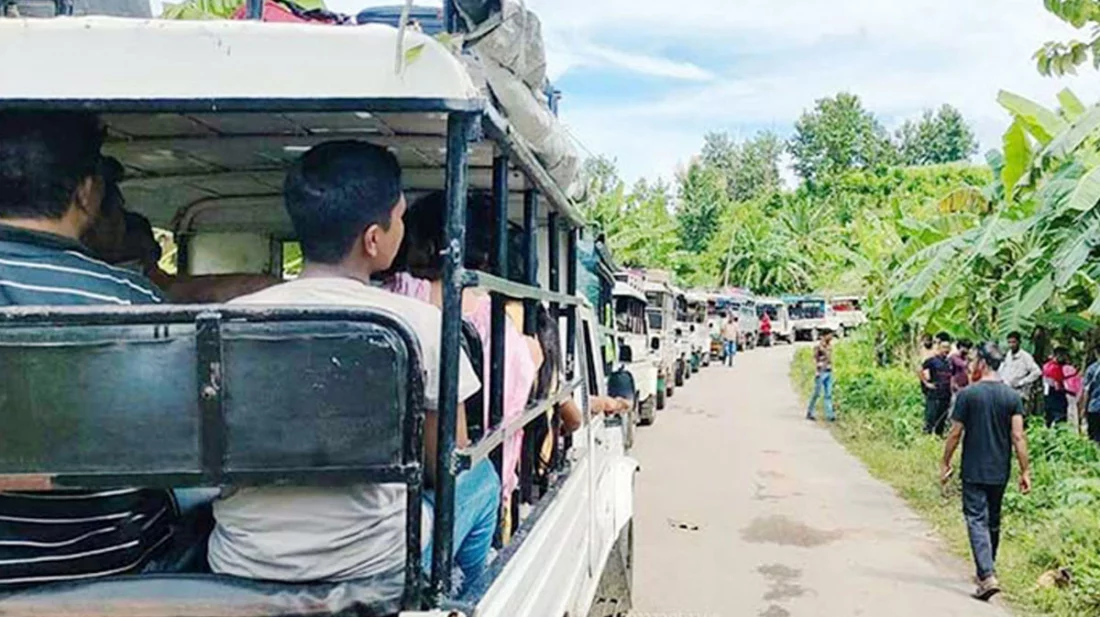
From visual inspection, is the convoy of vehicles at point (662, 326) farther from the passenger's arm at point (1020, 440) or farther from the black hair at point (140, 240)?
the black hair at point (140, 240)

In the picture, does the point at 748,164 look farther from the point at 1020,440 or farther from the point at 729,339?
the point at 1020,440

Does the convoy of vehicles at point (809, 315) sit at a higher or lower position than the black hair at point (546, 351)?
higher

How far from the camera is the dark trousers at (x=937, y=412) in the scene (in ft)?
49.1

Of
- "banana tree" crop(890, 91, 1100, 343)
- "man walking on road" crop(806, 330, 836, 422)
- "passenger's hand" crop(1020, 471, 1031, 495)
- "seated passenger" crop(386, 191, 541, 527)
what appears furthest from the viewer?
"man walking on road" crop(806, 330, 836, 422)

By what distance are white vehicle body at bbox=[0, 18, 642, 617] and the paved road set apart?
3.34m

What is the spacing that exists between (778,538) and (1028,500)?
208cm

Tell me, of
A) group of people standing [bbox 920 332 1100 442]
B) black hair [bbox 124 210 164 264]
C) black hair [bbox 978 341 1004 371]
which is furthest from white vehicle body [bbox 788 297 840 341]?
black hair [bbox 124 210 164 264]

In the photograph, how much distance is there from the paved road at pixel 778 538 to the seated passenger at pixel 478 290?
390cm

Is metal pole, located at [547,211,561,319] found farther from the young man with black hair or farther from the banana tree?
the young man with black hair

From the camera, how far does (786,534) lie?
10242 mm

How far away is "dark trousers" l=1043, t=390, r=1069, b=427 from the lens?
14.5 m

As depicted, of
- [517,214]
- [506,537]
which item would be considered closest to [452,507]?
[506,537]

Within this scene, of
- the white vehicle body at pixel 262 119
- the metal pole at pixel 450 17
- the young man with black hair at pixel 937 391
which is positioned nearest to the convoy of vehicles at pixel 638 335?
the young man with black hair at pixel 937 391

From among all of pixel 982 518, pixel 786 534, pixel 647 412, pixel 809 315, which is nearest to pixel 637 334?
pixel 647 412
